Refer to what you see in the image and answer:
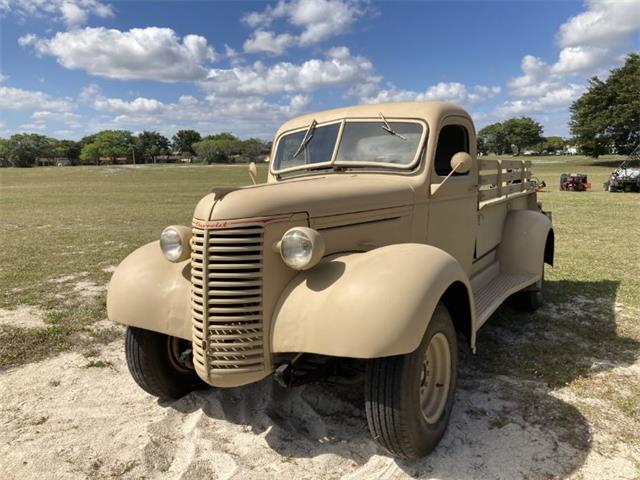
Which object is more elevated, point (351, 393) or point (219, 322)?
point (219, 322)

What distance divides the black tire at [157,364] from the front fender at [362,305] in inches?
37.6

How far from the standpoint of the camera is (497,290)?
4.55 metres

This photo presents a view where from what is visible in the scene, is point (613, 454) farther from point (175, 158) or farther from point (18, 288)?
point (175, 158)

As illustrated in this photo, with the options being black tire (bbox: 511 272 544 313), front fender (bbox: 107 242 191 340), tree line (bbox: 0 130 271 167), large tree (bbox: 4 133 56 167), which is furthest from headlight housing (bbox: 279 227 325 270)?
large tree (bbox: 4 133 56 167)

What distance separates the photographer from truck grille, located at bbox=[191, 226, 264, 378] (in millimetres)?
2592

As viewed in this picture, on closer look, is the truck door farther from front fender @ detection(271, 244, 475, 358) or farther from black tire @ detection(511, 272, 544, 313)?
black tire @ detection(511, 272, 544, 313)

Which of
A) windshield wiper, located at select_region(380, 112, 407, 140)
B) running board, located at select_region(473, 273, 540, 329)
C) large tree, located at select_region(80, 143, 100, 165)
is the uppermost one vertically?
large tree, located at select_region(80, 143, 100, 165)

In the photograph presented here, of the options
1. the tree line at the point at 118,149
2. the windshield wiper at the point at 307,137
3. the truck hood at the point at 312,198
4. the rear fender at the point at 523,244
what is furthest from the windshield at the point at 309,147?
the tree line at the point at 118,149

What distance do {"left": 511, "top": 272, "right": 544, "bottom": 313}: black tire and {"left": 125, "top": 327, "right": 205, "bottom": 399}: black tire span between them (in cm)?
352

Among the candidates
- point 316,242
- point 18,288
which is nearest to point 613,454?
point 316,242

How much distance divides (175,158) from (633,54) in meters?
83.4

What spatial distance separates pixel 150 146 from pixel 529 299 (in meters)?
113

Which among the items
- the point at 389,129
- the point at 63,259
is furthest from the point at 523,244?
the point at 63,259

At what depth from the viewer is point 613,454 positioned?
2.79m
